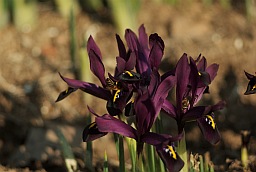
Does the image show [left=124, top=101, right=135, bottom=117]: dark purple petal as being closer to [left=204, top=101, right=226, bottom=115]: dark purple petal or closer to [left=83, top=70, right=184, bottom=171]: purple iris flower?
[left=83, top=70, right=184, bottom=171]: purple iris flower

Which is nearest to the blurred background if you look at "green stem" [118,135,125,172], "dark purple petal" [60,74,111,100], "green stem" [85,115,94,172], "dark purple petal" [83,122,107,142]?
"green stem" [85,115,94,172]

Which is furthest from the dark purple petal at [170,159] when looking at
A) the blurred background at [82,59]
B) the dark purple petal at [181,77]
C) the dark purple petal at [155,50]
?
the blurred background at [82,59]

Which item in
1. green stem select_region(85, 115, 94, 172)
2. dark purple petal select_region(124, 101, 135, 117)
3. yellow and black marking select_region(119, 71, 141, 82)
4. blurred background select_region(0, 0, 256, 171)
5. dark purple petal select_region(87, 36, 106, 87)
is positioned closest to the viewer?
yellow and black marking select_region(119, 71, 141, 82)

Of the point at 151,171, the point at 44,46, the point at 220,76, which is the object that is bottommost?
the point at 151,171

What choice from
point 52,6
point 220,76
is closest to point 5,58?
point 52,6

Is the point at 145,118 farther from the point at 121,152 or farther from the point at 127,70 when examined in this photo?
the point at 121,152

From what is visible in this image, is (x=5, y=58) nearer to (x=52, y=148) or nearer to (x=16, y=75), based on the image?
(x=16, y=75)
